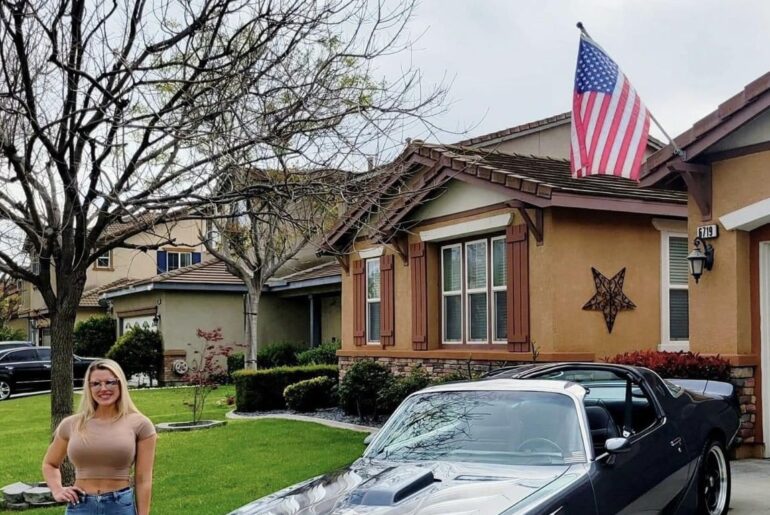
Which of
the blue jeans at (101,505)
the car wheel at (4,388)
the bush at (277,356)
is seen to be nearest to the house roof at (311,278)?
the bush at (277,356)

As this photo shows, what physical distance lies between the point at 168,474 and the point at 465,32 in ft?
19.9

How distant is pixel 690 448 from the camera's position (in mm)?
6121

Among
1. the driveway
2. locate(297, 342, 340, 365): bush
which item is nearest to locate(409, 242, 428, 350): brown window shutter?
the driveway

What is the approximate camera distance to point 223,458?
10.7 meters

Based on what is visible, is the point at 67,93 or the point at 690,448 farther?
the point at 67,93

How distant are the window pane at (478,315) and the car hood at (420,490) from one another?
855 centimetres

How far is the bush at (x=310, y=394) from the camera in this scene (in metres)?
16.2

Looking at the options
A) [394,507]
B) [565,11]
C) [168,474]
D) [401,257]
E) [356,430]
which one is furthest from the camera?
[401,257]

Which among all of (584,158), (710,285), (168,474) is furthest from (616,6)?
(168,474)

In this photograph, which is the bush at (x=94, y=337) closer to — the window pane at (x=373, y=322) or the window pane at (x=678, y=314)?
the window pane at (x=373, y=322)

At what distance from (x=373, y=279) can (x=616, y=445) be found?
11675 mm

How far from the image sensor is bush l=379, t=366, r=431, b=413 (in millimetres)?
12953

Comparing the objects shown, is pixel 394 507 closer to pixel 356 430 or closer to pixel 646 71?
pixel 356 430

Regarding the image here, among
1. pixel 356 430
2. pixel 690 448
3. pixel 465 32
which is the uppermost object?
pixel 465 32
